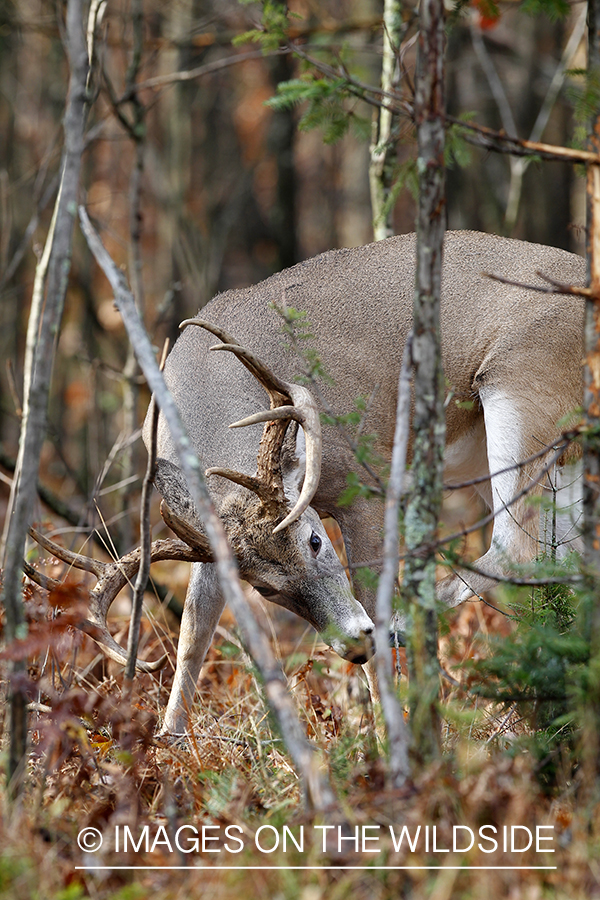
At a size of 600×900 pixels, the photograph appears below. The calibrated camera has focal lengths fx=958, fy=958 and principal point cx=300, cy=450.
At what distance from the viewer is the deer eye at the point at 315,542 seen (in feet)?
15.0

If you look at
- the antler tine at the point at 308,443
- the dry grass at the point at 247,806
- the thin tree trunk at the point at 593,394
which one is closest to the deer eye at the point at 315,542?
the antler tine at the point at 308,443

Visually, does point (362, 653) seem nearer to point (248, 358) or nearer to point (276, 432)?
point (276, 432)

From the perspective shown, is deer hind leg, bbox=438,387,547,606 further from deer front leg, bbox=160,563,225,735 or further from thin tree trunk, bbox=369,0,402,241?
thin tree trunk, bbox=369,0,402,241

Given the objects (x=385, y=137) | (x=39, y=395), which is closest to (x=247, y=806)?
(x=39, y=395)

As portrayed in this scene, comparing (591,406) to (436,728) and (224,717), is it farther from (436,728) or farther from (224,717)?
(224,717)

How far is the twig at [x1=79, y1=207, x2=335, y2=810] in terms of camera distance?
2395 millimetres

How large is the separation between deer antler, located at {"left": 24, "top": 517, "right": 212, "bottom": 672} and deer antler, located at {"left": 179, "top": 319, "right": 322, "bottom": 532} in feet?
1.15

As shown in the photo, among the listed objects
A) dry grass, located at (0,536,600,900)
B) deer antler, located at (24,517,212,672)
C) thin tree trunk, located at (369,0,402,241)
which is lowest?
dry grass, located at (0,536,600,900)

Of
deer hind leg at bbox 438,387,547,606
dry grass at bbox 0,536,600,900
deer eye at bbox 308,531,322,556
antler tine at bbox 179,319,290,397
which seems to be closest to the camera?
dry grass at bbox 0,536,600,900

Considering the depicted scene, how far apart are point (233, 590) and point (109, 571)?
1.56 meters

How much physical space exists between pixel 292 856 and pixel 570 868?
0.70 meters

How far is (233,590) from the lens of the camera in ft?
8.30

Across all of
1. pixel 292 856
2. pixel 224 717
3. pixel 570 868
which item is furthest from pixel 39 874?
pixel 224 717

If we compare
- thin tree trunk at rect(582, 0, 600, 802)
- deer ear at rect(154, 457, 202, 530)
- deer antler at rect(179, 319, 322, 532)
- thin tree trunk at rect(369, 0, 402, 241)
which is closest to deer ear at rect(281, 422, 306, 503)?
deer antler at rect(179, 319, 322, 532)
